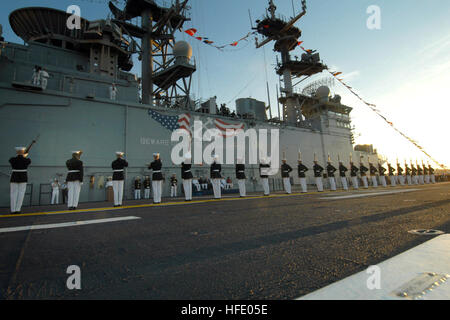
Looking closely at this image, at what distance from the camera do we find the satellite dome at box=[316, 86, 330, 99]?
27.4 meters

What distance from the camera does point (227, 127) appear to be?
18312mm

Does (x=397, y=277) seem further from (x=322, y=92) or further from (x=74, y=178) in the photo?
(x=322, y=92)

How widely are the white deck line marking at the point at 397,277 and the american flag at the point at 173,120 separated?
50.1 feet

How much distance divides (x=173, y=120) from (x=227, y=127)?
15.4 feet

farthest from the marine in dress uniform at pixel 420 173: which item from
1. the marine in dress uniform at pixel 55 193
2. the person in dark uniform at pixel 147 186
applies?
the marine in dress uniform at pixel 55 193

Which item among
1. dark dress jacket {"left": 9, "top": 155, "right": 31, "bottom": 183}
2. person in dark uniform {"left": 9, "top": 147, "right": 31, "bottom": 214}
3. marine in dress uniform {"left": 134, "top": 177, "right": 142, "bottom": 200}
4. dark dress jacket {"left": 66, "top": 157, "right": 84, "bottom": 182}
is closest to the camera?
person in dark uniform {"left": 9, "top": 147, "right": 31, "bottom": 214}

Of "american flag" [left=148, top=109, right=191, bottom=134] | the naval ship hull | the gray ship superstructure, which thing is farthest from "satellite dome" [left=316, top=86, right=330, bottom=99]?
"american flag" [left=148, top=109, right=191, bottom=134]

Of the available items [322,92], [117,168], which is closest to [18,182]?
[117,168]

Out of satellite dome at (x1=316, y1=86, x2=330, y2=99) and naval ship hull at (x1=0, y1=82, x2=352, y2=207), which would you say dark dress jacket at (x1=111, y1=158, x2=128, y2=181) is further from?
satellite dome at (x1=316, y1=86, x2=330, y2=99)

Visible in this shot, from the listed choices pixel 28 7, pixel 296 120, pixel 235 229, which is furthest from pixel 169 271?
pixel 296 120

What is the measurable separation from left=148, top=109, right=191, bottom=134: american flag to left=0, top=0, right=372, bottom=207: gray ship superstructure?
71 millimetres

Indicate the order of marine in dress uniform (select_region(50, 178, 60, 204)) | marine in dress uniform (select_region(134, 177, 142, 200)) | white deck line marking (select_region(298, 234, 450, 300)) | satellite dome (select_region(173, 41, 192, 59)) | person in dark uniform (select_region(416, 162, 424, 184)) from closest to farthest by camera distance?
white deck line marking (select_region(298, 234, 450, 300)) < marine in dress uniform (select_region(50, 178, 60, 204)) < marine in dress uniform (select_region(134, 177, 142, 200)) < satellite dome (select_region(173, 41, 192, 59)) < person in dark uniform (select_region(416, 162, 424, 184))

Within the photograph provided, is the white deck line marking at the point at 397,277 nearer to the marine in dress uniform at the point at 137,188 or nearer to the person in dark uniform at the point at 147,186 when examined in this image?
the marine in dress uniform at the point at 137,188

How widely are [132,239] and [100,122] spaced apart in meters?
13.4
